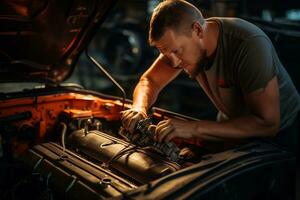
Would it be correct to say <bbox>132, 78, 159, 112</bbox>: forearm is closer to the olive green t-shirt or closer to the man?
the man

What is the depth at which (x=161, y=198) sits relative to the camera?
1.33 meters

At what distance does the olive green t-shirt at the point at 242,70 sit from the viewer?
1813 mm

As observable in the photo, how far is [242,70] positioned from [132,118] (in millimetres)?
703

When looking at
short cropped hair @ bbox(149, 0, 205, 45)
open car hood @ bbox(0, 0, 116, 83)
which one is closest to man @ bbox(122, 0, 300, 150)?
short cropped hair @ bbox(149, 0, 205, 45)

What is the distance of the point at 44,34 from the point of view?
264 cm

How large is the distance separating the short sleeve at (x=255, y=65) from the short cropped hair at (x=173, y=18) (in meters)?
0.30

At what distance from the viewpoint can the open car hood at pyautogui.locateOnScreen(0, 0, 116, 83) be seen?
238cm

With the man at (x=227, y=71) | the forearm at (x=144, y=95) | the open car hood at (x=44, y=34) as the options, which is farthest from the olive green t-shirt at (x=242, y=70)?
the open car hood at (x=44, y=34)

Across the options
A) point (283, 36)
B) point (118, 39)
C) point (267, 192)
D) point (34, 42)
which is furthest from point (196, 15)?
point (118, 39)


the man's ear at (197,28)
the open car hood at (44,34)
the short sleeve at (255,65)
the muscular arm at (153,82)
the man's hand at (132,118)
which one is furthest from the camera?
the muscular arm at (153,82)

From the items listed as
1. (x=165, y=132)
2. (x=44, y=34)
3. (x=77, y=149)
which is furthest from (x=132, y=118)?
(x=44, y=34)

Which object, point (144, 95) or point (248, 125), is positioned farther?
point (144, 95)

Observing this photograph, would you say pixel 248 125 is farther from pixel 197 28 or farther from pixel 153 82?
pixel 153 82

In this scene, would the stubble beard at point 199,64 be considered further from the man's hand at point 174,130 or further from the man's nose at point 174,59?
the man's hand at point 174,130
